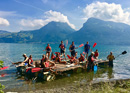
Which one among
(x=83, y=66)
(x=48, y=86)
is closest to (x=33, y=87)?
(x=48, y=86)

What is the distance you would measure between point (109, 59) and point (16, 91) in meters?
16.2

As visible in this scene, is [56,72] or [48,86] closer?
[48,86]

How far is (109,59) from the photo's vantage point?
21.0 m

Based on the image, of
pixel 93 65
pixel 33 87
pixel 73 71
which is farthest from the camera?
pixel 93 65

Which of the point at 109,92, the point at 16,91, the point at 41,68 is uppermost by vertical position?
the point at 41,68

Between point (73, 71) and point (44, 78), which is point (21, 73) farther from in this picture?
point (73, 71)

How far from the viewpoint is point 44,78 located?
1275 centimetres

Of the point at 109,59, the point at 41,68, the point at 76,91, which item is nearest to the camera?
the point at 76,91

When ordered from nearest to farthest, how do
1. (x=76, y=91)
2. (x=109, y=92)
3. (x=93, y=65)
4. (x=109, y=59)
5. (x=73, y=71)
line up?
1. (x=109, y=92)
2. (x=76, y=91)
3. (x=73, y=71)
4. (x=93, y=65)
5. (x=109, y=59)

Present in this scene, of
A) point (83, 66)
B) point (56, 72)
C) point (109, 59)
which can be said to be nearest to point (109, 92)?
point (56, 72)

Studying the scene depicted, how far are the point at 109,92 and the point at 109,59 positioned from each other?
13732 mm

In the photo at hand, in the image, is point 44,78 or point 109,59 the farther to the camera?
point 109,59

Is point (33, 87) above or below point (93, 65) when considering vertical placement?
below

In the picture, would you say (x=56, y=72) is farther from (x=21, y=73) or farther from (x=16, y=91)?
(x=21, y=73)
